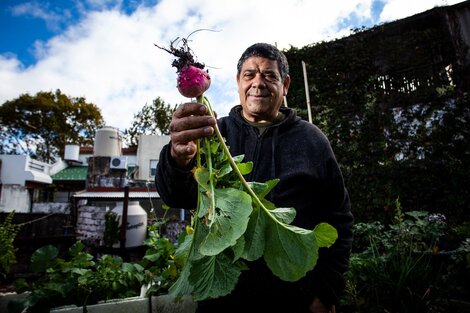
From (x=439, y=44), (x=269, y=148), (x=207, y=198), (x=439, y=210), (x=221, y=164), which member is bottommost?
(x=439, y=210)

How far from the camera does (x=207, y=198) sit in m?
1.01

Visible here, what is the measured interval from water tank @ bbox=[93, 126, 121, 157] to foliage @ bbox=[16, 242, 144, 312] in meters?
17.0

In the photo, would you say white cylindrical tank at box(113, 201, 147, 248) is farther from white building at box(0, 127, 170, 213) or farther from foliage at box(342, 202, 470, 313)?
foliage at box(342, 202, 470, 313)

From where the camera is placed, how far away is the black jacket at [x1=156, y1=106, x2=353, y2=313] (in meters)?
1.37

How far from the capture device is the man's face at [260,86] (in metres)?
Result: 1.70

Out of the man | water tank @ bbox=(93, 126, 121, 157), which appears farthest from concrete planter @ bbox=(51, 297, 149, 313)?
water tank @ bbox=(93, 126, 121, 157)

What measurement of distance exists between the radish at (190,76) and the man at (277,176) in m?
0.28

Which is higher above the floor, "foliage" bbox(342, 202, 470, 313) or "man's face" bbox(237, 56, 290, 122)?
"man's face" bbox(237, 56, 290, 122)

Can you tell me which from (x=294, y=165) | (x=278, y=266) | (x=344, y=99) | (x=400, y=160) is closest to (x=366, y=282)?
(x=294, y=165)

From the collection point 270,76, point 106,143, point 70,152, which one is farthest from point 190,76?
point 70,152

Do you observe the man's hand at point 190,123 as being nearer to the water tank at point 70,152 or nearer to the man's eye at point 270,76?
the man's eye at point 270,76

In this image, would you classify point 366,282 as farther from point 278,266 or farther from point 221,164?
point 221,164

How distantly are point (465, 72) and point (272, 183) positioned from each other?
7.94 metres

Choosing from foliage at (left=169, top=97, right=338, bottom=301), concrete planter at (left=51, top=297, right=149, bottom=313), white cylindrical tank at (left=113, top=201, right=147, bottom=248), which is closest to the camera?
foliage at (left=169, top=97, right=338, bottom=301)
